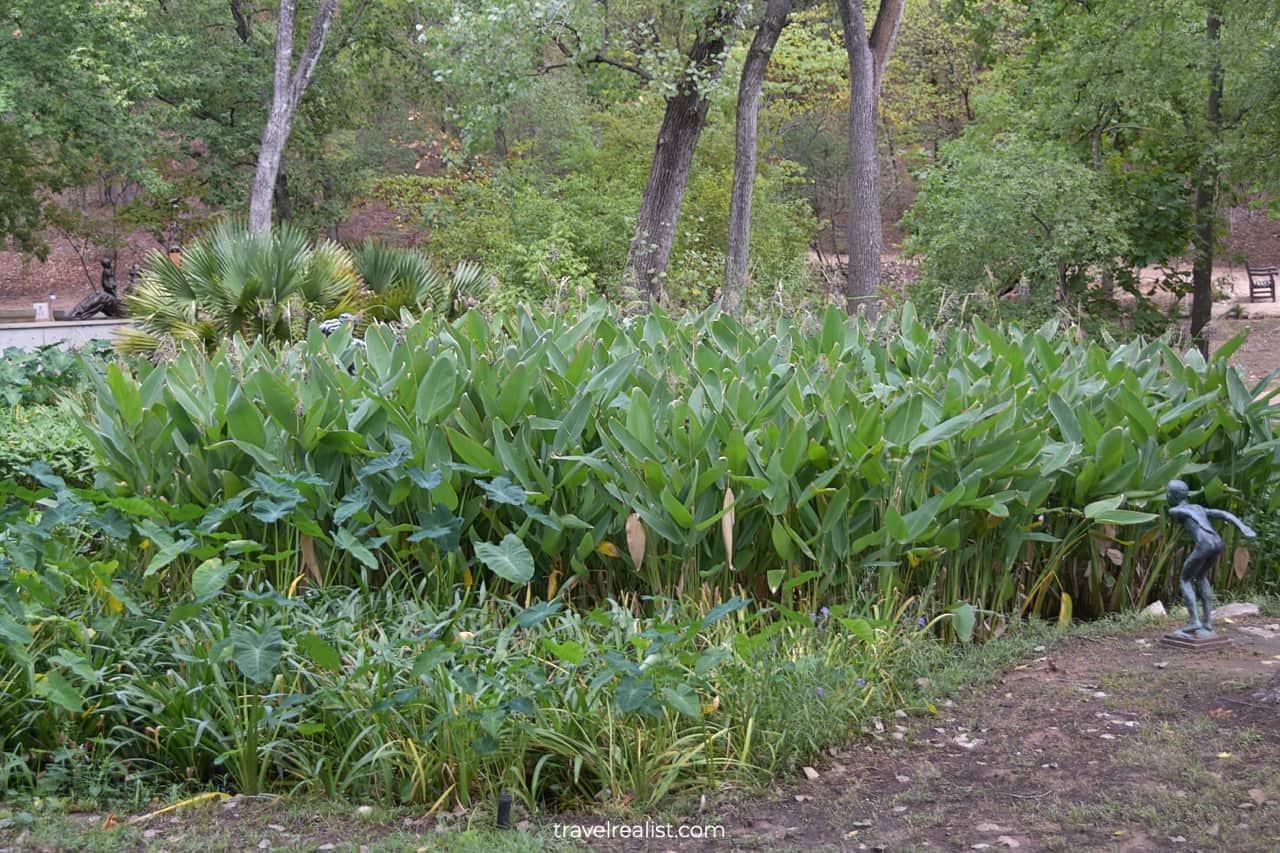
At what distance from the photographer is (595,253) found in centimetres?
1803

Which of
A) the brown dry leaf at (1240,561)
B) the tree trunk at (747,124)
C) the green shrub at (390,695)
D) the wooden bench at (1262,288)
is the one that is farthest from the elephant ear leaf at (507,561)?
the wooden bench at (1262,288)

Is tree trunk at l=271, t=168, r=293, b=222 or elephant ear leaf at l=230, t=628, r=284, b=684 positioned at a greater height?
tree trunk at l=271, t=168, r=293, b=222

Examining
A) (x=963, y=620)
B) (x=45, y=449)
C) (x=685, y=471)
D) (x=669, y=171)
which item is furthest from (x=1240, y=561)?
(x=669, y=171)

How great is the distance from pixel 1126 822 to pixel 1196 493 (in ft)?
8.85

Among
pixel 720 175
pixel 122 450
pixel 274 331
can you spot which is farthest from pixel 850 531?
pixel 720 175

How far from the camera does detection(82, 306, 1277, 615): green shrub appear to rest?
185 inches

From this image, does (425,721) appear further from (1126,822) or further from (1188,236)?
(1188,236)

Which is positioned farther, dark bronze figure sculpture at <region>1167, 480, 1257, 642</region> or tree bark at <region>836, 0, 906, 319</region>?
tree bark at <region>836, 0, 906, 319</region>

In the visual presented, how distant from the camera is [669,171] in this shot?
15.4m

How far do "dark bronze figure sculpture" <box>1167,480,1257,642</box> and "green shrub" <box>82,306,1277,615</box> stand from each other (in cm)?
28

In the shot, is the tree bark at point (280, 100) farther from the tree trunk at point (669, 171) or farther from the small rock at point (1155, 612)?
the small rock at point (1155, 612)

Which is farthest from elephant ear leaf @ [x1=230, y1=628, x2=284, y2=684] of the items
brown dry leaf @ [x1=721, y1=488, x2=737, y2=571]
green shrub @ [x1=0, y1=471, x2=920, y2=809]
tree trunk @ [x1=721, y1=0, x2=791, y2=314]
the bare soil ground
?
tree trunk @ [x1=721, y1=0, x2=791, y2=314]

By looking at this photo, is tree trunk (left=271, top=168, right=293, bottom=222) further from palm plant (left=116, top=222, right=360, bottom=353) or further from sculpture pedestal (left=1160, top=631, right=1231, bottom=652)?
sculpture pedestal (left=1160, top=631, right=1231, bottom=652)

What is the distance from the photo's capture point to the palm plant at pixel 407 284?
38.5 feet
